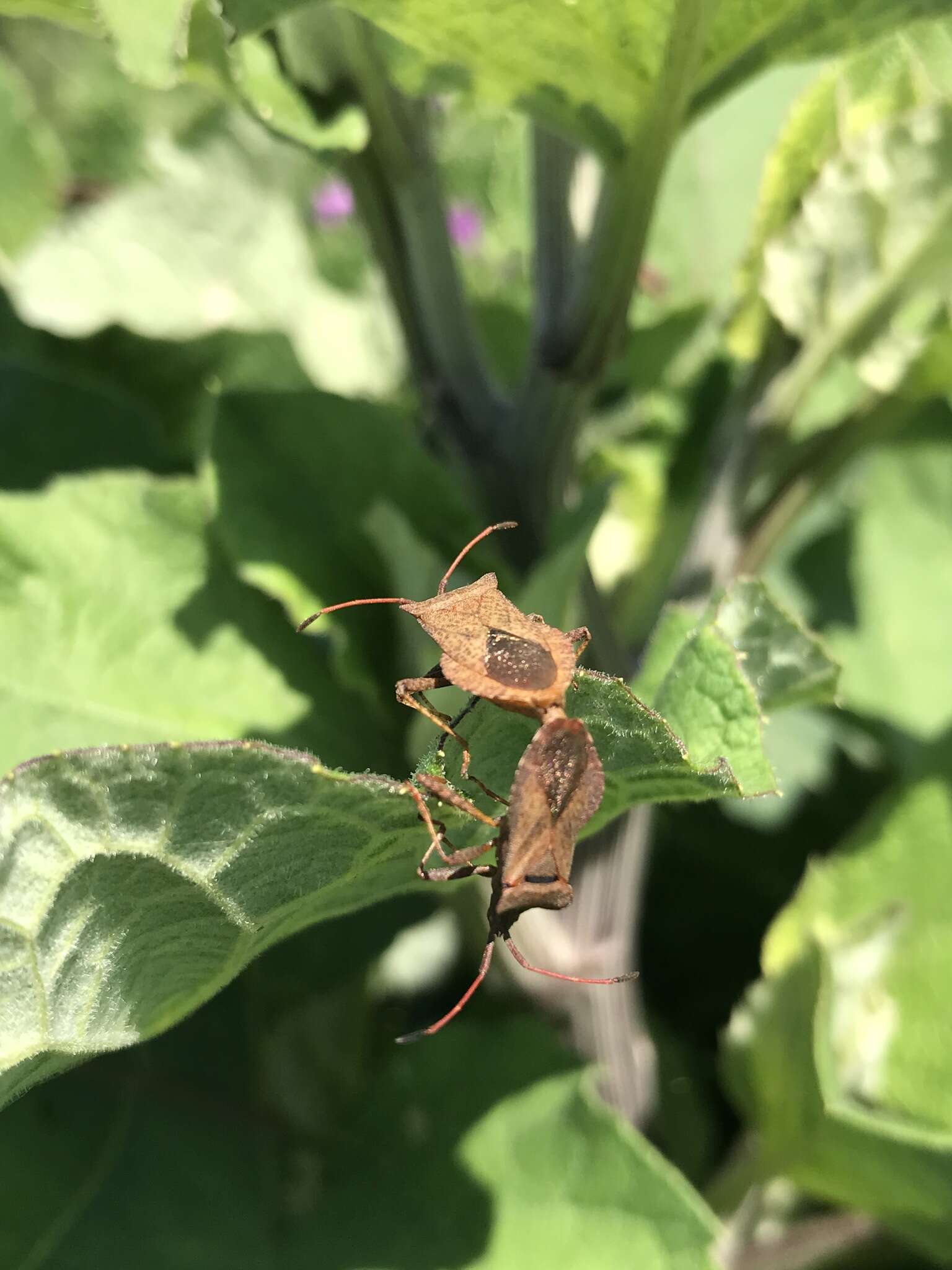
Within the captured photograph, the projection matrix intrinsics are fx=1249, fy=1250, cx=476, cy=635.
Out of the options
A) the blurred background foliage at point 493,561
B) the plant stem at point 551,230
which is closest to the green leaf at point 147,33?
the blurred background foliage at point 493,561

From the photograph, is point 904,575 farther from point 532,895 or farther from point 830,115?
point 532,895

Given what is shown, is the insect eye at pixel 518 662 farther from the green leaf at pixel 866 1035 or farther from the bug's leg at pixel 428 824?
the green leaf at pixel 866 1035

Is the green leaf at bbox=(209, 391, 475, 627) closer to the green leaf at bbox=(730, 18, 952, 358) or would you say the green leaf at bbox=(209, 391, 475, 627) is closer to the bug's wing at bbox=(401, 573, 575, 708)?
the bug's wing at bbox=(401, 573, 575, 708)

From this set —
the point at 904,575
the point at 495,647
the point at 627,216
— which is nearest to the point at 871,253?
the point at 627,216

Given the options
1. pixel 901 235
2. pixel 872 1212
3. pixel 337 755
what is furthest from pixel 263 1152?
pixel 901 235

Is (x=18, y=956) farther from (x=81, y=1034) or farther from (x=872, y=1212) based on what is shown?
(x=872, y=1212)

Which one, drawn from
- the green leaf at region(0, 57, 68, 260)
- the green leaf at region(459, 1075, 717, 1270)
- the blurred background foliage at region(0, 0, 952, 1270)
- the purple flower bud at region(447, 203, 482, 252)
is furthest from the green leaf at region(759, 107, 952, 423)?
the green leaf at region(0, 57, 68, 260)
